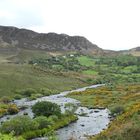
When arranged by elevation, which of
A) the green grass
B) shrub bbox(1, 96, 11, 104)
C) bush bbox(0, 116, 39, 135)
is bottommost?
shrub bbox(1, 96, 11, 104)

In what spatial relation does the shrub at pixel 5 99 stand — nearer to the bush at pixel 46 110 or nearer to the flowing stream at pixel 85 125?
the flowing stream at pixel 85 125

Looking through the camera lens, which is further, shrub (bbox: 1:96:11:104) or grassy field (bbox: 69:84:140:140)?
shrub (bbox: 1:96:11:104)

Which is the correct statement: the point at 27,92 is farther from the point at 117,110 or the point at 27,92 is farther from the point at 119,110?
the point at 119,110

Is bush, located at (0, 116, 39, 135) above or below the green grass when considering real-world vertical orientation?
above

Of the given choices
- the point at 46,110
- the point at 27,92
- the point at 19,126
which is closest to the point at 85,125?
the point at 46,110

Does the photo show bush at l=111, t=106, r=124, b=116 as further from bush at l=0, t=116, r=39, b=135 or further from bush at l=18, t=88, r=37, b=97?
bush at l=18, t=88, r=37, b=97

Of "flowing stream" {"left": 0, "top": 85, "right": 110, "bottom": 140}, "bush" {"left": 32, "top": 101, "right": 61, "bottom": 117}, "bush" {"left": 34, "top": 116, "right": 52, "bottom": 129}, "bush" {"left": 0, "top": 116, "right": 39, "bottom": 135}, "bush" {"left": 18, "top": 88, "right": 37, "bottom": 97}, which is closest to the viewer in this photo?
"flowing stream" {"left": 0, "top": 85, "right": 110, "bottom": 140}

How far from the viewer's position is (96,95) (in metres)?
134

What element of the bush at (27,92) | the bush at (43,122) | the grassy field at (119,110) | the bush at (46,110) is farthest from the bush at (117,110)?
the bush at (27,92)

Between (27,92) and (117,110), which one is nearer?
(117,110)

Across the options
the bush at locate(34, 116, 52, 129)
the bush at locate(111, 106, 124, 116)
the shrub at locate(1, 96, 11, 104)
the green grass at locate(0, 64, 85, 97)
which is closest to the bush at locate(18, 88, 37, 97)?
the green grass at locate(0, 64, 85, 97)

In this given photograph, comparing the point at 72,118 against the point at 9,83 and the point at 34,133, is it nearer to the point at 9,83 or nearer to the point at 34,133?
the point at 34,133

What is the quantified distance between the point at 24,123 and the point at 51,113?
15582mm

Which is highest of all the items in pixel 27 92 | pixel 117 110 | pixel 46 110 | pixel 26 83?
pixel 46 110
